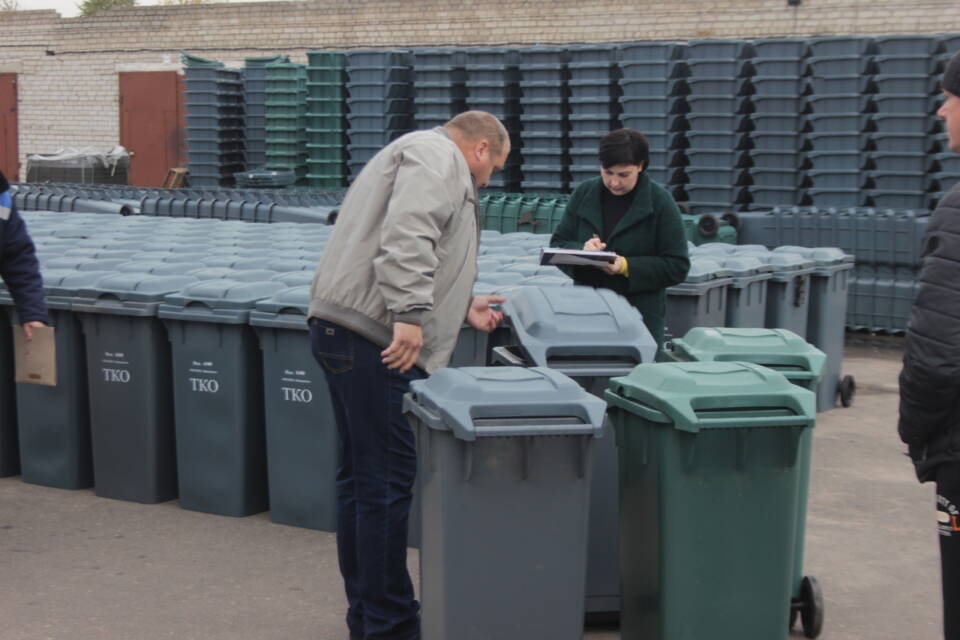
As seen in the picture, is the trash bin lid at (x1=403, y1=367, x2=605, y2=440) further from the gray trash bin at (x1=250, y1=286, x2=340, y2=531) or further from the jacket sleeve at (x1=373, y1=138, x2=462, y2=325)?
the gray trash bin at (x1=250, y1=286, x2=340, y2=531)

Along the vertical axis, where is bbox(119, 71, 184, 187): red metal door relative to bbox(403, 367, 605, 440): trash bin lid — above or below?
above

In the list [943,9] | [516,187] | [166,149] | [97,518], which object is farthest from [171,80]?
[97,518]

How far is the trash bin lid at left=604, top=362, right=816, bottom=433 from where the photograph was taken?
4164 mm

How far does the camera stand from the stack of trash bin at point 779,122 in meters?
14.1

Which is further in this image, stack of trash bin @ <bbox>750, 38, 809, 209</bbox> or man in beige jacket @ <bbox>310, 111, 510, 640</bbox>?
stack of trash bin @ <bbox>750, 38, 809, 209</bbox>

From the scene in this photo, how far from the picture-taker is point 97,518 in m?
6.55

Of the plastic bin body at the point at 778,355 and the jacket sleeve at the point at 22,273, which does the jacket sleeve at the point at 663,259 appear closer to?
the plastic bin body at the point at 778,355

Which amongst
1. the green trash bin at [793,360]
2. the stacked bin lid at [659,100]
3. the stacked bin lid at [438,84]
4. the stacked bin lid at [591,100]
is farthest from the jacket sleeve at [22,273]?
the stacked bin lid at [438,84]

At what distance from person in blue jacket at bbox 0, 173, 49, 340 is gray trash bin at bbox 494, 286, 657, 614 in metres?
2.15

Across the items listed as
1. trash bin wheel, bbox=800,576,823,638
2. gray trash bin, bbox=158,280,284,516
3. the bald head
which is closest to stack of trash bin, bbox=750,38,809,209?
gray trash bin, bbox=158,280,284,516

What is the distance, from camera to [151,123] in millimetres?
26578

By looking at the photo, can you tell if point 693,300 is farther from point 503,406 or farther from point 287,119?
point 287,119

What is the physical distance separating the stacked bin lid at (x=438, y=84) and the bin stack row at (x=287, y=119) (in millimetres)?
2492

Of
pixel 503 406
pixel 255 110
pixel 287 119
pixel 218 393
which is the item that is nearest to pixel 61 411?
pixel 218 393
